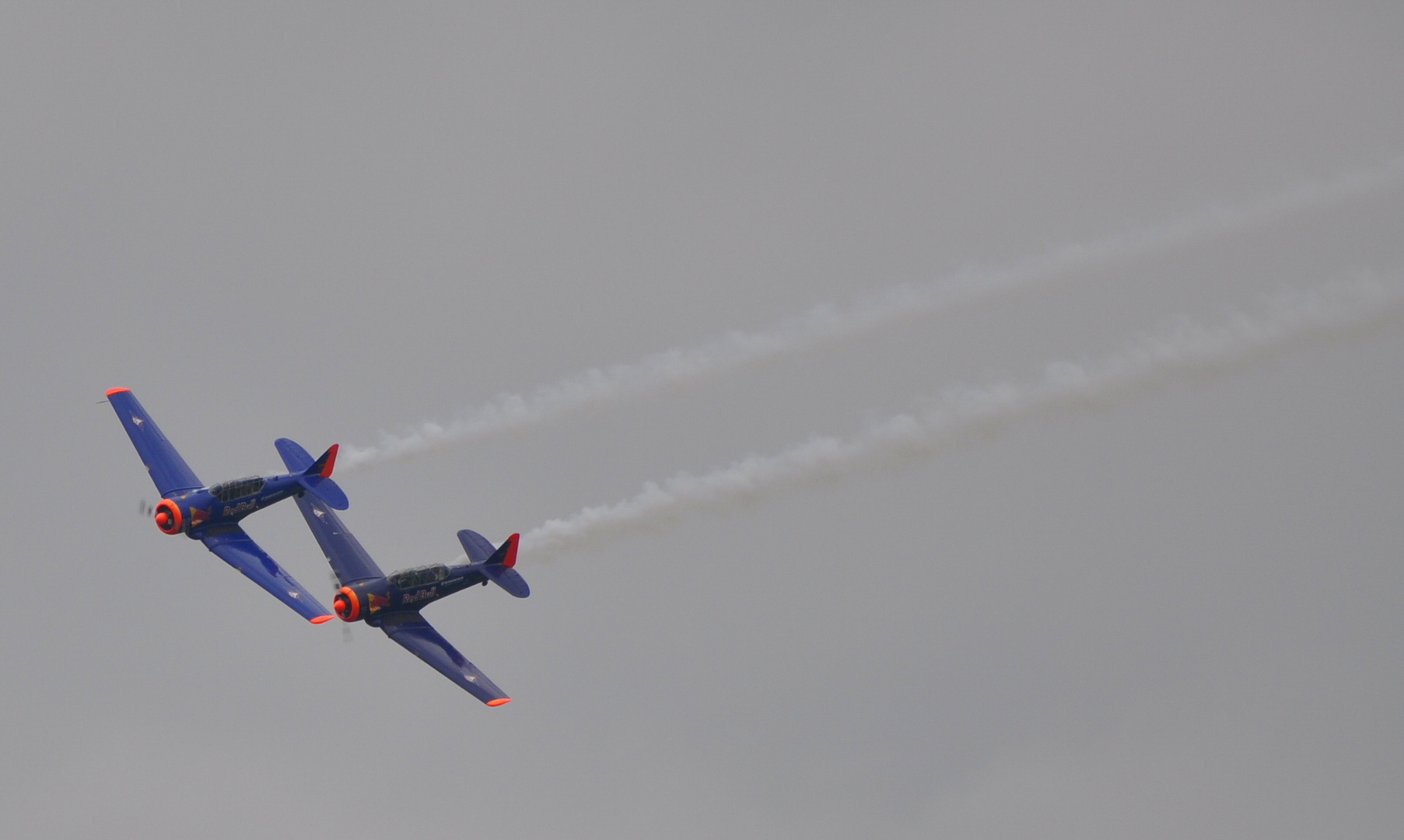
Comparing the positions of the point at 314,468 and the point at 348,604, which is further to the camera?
the point at 314,468

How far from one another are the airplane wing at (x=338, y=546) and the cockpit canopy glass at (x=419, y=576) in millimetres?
1077

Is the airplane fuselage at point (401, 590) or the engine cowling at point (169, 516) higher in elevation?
the engine cowling at point (169, 516)

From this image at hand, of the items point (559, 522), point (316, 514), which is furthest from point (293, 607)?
point (559, 522)

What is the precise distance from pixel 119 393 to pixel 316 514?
1212 cm

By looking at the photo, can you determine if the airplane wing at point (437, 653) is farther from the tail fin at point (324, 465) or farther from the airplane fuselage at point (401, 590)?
the tail fin at point (324, 465)

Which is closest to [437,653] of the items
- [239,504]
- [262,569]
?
[262,569]

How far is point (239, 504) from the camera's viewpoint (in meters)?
92.4

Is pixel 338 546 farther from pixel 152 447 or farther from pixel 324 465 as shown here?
pixel 152 447

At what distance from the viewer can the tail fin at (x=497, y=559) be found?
8606 centimetres

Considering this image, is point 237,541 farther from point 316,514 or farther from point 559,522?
point 559,522

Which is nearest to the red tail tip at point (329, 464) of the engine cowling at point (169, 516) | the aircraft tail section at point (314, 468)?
the aircraft tail section at point (314, 468)

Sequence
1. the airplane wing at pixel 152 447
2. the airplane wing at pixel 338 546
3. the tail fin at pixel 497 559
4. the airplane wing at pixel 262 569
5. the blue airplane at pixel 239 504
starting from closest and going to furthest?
the tail fin at pixel 497 559 → the airplane wing at pixel 338 546 → the airplane wing at pixel 262 569 → the blue airplane at pixel 239 504 → the airplane wing at pixel 152 447

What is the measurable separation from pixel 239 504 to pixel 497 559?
11358 millimetres

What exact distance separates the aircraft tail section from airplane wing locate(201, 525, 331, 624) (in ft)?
9.54
